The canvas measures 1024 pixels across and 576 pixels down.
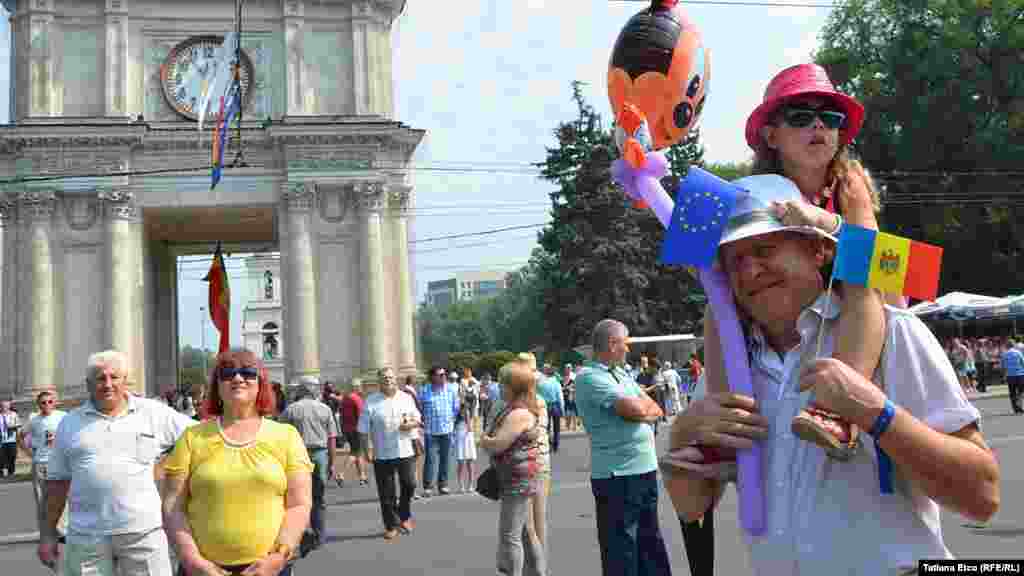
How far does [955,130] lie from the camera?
44062mm

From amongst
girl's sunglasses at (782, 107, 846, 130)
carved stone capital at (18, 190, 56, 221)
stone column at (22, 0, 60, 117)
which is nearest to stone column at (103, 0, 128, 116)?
stone column at (22, 0, 60, 117)

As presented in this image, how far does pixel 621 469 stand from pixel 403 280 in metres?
30.9

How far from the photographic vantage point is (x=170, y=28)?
36.4 m

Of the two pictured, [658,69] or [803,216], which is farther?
[658,69]

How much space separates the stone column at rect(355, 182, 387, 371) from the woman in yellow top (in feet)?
100

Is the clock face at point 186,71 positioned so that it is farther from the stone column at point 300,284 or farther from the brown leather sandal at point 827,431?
the brown leather sandal at point 827,431

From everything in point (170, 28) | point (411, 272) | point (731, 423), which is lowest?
point (731, 423)

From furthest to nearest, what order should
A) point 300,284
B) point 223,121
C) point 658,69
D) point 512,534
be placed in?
point 300,284 → point 223,121 → point 512,534 → point 658,69

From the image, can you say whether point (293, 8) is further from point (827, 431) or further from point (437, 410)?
point (827, 431)

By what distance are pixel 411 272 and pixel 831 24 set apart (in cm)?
2796

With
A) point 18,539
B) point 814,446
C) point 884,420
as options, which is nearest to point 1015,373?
point 18,539

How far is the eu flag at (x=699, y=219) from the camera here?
232 centimetres

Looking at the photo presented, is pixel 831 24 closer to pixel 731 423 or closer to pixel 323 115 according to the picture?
pixel 323 115

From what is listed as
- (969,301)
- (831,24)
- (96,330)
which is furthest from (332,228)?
(831,24)
